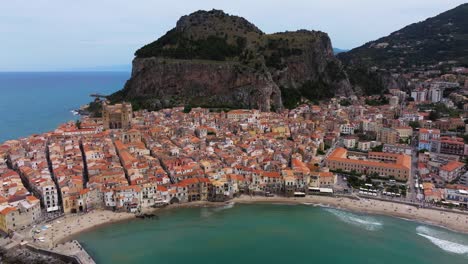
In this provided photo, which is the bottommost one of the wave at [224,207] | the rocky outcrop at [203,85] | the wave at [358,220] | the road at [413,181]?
the wave at [358,220]

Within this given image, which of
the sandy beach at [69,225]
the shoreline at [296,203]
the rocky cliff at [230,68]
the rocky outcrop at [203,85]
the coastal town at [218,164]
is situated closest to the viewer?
the sandy beach at [69,225]

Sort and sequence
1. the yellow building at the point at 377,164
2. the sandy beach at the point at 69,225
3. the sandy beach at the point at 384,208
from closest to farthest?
the sandy beach at the point at 69,225 < the sandy beach at the point at 384,208 < the yellow building at the point at 377,164

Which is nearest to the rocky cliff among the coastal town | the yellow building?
the coastal town

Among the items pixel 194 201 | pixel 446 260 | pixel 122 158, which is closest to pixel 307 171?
pixel 194 201

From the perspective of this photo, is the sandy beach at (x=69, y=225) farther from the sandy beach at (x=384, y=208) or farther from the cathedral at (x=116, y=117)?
the cathedral at (x=116, y=117)

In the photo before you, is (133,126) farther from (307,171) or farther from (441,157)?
(441,157)

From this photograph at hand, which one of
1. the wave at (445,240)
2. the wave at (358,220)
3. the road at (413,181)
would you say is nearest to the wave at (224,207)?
the wave at (358,220)

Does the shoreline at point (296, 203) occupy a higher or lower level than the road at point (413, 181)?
lower
